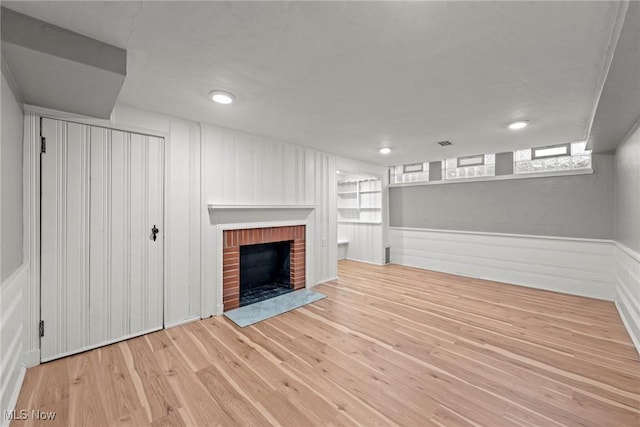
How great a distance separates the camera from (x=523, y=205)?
4211 mm

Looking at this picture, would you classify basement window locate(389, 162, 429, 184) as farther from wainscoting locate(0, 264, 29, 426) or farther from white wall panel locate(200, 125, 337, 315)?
wainscoting locate(0, 264, 29, 426)

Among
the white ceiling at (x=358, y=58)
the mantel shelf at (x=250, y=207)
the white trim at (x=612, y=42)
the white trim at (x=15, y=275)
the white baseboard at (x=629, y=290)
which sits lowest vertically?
the white baseboard at (x=629, y=290)

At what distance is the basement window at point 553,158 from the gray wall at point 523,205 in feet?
0.46

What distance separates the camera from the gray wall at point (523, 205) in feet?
11.8

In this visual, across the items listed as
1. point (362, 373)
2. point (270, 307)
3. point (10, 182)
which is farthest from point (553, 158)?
point (10, 182)

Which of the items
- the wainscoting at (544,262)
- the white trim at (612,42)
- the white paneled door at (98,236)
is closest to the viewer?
the white trim at (612,42)

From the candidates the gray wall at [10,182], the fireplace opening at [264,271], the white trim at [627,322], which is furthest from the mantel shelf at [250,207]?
the white trim at [627,322]

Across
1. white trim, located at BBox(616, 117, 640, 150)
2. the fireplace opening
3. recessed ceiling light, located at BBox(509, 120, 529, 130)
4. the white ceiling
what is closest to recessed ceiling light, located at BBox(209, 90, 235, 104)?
the white ceiling

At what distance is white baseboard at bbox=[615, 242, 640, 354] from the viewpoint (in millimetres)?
2332

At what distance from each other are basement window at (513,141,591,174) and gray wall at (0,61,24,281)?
19.3ft

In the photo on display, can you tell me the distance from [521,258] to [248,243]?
4388mm

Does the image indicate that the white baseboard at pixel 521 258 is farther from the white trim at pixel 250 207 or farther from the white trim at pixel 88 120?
the white trim at pixel 88 120

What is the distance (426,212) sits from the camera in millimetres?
5363

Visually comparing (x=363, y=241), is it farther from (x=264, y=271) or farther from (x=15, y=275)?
(x=15, y=275)
